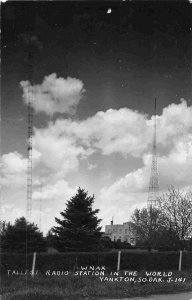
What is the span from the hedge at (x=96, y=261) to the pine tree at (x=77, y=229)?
7.13 metres

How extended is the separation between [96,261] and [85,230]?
9065mm

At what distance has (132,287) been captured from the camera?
38.2 feet

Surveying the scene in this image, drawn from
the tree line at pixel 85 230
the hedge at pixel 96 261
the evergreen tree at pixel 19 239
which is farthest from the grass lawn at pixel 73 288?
→ the evergreen tree at pixel 19 239

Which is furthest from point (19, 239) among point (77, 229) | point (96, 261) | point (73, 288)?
point (73, 288)

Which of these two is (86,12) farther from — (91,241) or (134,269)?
(91,241)

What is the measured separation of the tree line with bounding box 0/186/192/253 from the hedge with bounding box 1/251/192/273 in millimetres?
1095

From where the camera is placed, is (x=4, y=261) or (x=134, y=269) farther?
(x=134, y=269)

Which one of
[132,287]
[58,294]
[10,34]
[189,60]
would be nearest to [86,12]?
[10,34]

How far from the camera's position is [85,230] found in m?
25.4

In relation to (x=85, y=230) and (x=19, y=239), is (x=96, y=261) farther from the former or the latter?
(x=85, y=230)

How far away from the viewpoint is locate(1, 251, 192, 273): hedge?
1455 centimetres

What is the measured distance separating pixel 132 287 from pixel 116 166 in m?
3.43

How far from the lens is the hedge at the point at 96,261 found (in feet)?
47.8

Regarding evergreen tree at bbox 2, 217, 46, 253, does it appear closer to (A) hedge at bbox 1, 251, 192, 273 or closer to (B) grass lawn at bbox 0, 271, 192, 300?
(A) hedge at bbox 1, 251, 192, 273
